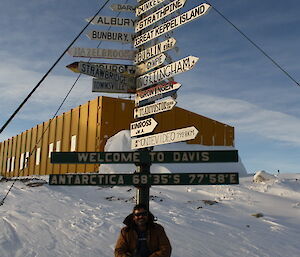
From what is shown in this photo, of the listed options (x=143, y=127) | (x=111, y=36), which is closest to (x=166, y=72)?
(x=143, y=127)

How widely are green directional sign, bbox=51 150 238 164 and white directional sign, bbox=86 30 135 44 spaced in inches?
101

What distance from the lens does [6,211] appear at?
396 inches

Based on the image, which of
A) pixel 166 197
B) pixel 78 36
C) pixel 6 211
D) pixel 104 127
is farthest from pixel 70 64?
pixel 104 127

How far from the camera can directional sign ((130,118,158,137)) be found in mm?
6449

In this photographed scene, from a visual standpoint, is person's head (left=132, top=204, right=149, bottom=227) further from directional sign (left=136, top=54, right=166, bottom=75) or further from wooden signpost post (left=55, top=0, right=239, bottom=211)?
directional sign (left=136, top=54, right=166, bottom=75)

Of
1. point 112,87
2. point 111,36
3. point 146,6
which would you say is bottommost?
point 112,87

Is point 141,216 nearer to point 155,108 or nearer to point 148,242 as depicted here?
point 148,242

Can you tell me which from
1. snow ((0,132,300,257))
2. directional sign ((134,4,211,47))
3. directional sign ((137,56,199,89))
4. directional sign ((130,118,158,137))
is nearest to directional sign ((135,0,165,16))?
directional sign ((134,4,211,47))

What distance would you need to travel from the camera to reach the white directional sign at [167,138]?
18.7 feet

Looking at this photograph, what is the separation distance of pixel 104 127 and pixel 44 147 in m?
8.95

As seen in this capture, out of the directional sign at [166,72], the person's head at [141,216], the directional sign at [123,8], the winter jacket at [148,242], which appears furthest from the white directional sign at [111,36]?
the winter jacket at [148,242]

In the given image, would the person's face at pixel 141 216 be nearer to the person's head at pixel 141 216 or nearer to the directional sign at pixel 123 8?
the person's head at pixel 141 216

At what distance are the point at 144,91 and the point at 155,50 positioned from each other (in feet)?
2.66

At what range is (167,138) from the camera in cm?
603
